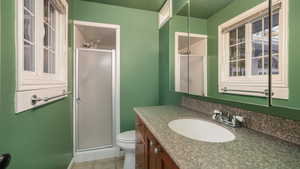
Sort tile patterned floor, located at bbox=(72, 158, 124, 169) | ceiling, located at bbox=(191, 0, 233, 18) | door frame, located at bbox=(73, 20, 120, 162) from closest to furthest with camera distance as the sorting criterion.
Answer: ceiling, located at bbox=(191, 0, 233, 18) < tile patterned floor, located at bbox=(72, 158, 124, 169) < door frame, located at bbox=(73, 20, 120, 162)

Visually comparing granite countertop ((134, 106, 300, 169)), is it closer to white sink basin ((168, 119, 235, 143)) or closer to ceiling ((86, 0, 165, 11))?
white sink basin ((168, 119, 235, 143))

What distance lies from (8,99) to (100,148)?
180cm

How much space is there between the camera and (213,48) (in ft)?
4.02

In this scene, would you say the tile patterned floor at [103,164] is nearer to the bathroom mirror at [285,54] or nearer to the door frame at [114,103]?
the door frame at [114,103]

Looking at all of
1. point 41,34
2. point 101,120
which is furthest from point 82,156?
point 41,34

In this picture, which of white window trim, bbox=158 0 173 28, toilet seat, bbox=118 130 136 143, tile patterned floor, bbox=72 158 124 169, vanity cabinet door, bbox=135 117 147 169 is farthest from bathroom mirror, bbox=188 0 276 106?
tile patterned floor, bbox=72 158 124 169

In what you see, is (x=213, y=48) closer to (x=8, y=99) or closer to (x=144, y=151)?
(x=144, y=151)

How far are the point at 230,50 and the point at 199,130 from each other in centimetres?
70

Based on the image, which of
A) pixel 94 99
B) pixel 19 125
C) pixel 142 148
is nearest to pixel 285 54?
pixel 142 148

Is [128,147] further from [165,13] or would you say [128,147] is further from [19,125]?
[165,13]

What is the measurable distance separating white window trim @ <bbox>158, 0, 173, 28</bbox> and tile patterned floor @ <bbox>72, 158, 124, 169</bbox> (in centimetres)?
232

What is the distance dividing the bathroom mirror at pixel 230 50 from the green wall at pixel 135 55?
3.18ft

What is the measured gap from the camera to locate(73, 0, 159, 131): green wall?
2.25 m

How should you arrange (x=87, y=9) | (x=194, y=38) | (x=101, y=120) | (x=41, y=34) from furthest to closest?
(x=101, y=120) < (x=87, y=9) < (x=194, y=38) < (x=41, y=34)
